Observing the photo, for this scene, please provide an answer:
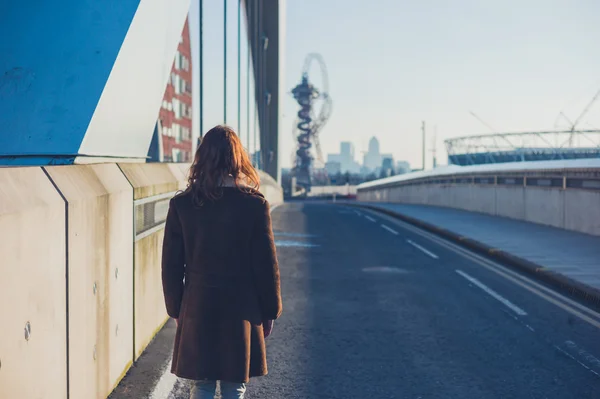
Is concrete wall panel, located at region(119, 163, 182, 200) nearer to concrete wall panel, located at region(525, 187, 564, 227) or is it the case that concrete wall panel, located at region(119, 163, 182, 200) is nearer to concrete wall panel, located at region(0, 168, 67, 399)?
concrete wall panel, located at region(0, 168, 67, 399)

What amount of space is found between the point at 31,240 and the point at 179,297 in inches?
30.9

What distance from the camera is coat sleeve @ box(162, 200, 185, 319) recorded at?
352 cm

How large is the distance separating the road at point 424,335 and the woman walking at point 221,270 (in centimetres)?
164

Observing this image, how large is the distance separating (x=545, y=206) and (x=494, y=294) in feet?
28.7

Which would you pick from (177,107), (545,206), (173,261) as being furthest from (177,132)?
(173,261)

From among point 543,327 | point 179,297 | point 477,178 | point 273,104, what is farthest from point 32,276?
point 273,104

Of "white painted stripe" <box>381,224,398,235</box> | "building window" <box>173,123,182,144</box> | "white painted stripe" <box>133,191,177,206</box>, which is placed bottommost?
"white painted stripe" <box>381,224,398,235</box>

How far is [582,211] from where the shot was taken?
47.9 feet

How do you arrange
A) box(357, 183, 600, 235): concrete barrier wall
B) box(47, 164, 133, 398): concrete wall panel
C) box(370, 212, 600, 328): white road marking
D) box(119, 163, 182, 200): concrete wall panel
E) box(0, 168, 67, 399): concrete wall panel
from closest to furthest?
box(0, 168, 67, 399): concrete wall panel → box(47, 164, 133, 398): concrete wall panel → box(119, 163, 182, 200): concrete wall panel → box(370, 212, 600, 328): white road marking → box(357, 183, 600, 235): concrete barrier wall

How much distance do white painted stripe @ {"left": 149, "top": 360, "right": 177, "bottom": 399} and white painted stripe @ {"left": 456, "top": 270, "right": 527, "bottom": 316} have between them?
4.19m

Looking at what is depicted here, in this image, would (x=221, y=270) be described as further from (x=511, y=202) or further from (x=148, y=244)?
(x=511, y=202)

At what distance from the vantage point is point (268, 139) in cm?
5591

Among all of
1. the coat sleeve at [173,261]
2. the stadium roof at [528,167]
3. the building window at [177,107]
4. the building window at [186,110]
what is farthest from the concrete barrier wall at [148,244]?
the building window at [186,110]

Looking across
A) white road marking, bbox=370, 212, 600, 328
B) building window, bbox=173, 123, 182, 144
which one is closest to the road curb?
white road marking, bbox=370, 212, 600, 328
